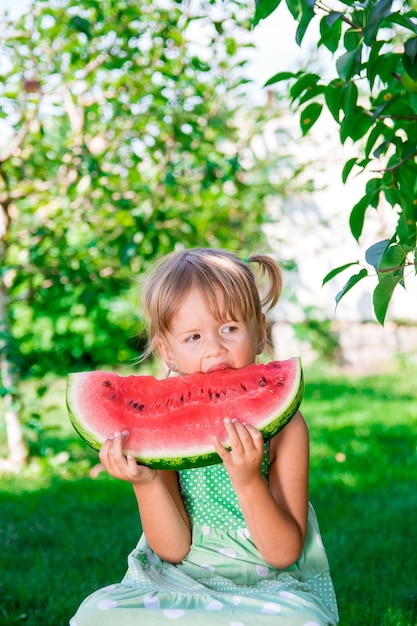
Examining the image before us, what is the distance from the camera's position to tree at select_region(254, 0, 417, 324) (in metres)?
1.56

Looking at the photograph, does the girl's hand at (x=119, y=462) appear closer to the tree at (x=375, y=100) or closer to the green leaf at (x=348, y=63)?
the tree at (x=375, y=100)

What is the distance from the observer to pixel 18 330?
28.3ft

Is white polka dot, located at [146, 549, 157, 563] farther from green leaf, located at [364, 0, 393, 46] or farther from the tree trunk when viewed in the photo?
the tree trunk

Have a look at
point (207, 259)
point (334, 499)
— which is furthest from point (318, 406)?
point (207, 259)

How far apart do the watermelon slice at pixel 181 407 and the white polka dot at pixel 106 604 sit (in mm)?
324

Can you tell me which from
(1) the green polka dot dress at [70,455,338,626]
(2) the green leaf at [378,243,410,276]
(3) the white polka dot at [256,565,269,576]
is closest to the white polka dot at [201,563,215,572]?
(1) the green polka dot dress at [70,455,338,626]

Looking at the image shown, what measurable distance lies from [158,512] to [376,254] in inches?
34.0

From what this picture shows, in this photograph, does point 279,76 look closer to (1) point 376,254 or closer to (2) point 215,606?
(1) point 376,254

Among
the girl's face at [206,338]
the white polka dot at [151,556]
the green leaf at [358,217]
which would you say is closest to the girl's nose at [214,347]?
the girl's face at [206,338]

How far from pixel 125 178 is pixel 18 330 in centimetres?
419

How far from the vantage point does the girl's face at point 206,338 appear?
196 centimetres

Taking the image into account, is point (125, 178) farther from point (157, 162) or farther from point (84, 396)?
point (84, 396)

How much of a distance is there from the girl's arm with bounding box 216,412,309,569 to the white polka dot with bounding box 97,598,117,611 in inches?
14.2

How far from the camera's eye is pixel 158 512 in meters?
1.93
